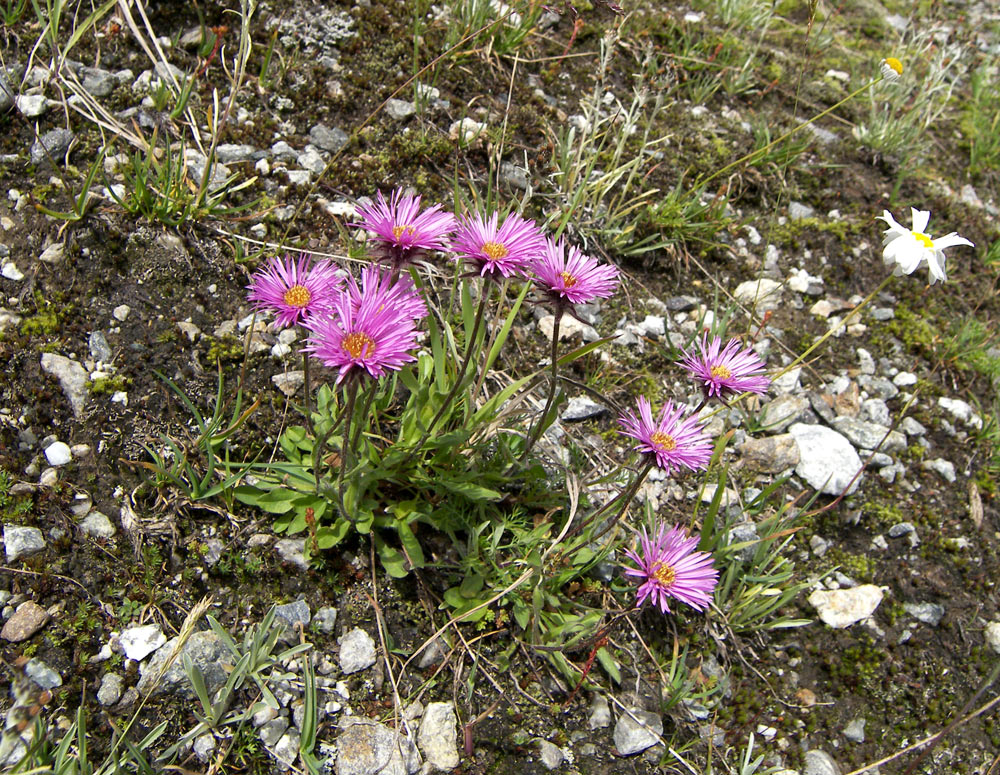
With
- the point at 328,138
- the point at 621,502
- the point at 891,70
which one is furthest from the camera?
the point at 891,70

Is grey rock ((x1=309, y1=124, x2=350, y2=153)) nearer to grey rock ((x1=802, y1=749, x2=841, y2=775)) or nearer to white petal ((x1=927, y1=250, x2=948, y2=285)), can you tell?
white petal ((x1=927, y1=250, x2=948, y2=285))

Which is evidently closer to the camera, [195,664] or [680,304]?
[195,664]

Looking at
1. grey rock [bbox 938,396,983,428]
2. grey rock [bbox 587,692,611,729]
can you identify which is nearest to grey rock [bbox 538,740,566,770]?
grey rock [bbox 587,692,611,729]

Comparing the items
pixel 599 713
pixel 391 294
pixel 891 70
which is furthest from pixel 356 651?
pixel 891 70

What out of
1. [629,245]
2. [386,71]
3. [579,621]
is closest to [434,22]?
[386,71]

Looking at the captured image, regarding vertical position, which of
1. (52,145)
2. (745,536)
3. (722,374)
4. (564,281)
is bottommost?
(745,536)

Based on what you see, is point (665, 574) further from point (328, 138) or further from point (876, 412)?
point (328, 138)

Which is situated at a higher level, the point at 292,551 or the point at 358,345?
the point at 358,345

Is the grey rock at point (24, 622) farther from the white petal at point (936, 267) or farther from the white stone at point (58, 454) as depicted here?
the white petal at point (936, 267)
